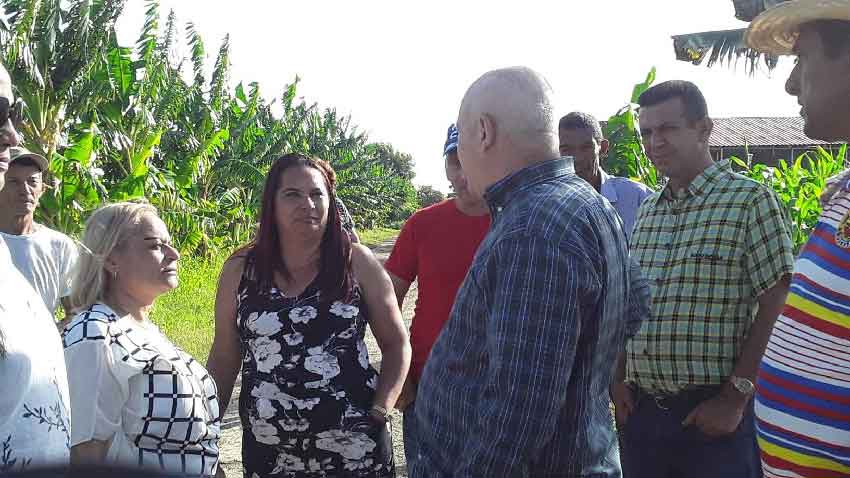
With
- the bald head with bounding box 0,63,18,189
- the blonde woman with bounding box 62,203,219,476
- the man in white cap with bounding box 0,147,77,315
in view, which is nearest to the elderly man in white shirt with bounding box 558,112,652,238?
the blonde woman with bounding box 62,203,219,476

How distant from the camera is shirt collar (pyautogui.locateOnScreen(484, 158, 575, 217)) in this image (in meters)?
2.05

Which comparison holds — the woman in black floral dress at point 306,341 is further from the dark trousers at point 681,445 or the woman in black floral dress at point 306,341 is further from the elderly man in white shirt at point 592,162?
the elderly man in white shirt at point 592,162

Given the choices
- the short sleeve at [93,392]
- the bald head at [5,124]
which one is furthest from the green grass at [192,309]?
the bald head at [5,124]

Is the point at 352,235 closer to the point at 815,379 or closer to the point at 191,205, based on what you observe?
the point at 815,379

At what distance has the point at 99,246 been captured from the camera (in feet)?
9.33

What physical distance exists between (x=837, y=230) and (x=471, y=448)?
915mm

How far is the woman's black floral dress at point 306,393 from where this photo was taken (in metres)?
3.11

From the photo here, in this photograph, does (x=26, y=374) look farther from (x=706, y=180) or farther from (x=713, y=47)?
(x=713, y=47)

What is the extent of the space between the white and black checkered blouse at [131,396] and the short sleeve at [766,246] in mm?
1988

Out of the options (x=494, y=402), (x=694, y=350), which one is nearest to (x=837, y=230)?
(x=494, y=402)

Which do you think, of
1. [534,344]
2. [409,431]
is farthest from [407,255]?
[534,344]

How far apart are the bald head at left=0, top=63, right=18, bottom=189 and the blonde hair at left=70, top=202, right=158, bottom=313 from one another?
843mm

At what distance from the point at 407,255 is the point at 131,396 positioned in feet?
5.52

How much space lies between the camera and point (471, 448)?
1.91m
